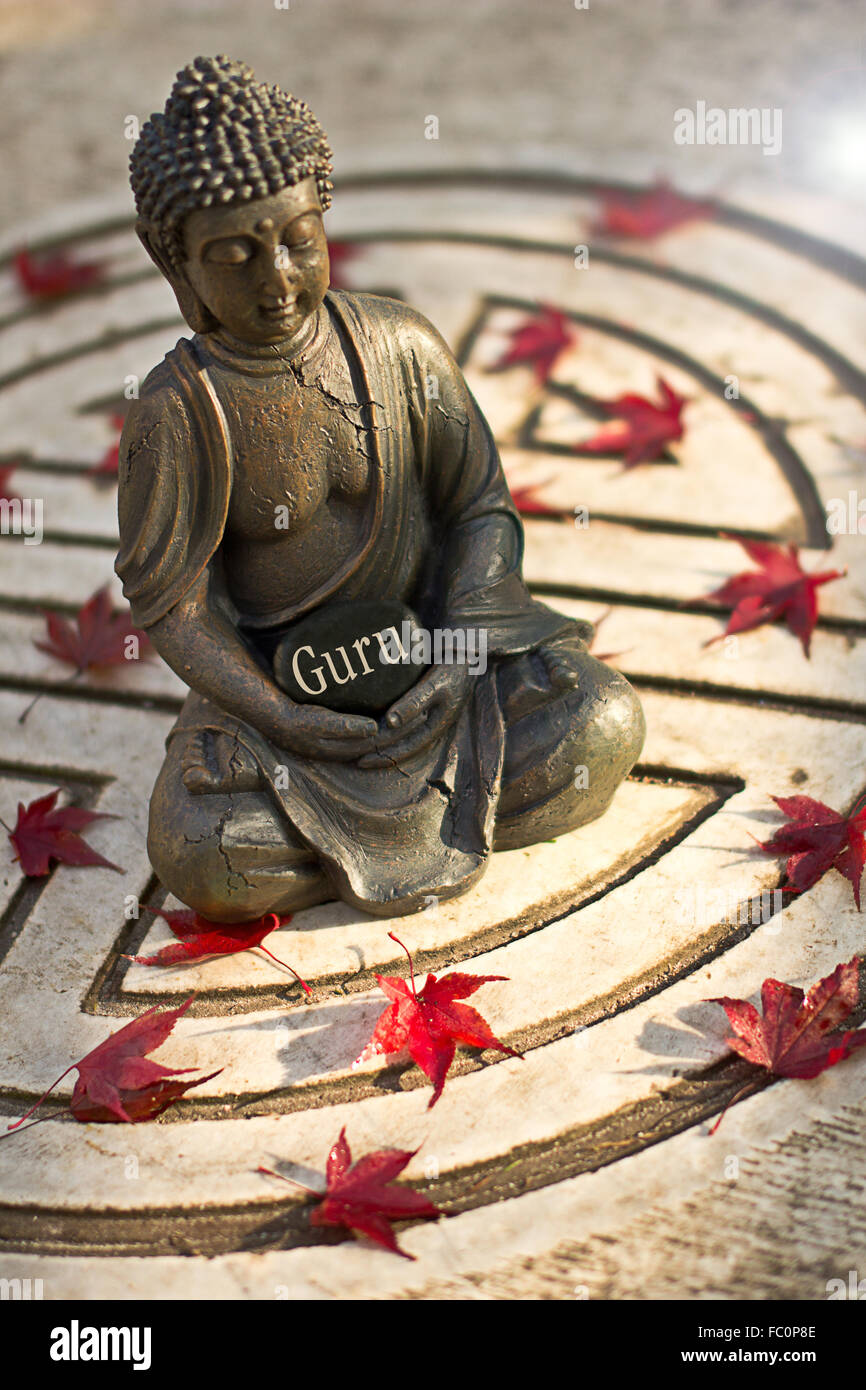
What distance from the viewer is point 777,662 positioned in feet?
11.6

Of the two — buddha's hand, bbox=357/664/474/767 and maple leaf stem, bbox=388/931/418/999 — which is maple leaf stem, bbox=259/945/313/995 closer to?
maple leaf stem, bbox=388/931/418/999

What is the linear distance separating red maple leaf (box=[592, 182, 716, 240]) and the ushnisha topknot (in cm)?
308

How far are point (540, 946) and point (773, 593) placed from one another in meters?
1.41

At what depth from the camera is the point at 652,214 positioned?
5270 mm

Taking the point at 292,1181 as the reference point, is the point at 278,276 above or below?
above

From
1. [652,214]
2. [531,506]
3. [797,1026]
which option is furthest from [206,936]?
[652,214]

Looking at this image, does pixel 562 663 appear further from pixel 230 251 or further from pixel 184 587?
pixel 230 251

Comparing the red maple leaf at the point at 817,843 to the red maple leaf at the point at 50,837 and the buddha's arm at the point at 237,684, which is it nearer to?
the buddha's arm at the point at 237,684

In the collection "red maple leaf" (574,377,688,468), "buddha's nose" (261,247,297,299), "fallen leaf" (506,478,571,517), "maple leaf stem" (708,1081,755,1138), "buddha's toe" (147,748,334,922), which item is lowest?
"maple leaf stem" (708,1081,755,1138)

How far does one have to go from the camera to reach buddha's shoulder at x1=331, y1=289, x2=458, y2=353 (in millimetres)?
2814

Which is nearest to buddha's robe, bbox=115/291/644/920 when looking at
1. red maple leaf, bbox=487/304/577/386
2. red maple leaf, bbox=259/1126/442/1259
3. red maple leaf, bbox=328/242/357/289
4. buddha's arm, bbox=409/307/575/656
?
buddha's arm, bbox=409/307/575/656

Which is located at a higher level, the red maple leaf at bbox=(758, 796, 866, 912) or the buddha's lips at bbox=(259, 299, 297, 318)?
the buddha's lips at bbox=(259, 299, 297, 318)

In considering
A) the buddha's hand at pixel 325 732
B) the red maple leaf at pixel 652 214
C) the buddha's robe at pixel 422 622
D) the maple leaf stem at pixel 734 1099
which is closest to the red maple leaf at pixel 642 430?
the red maple leaf at pixel 652 214

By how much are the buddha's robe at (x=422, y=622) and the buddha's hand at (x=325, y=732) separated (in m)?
0.05
